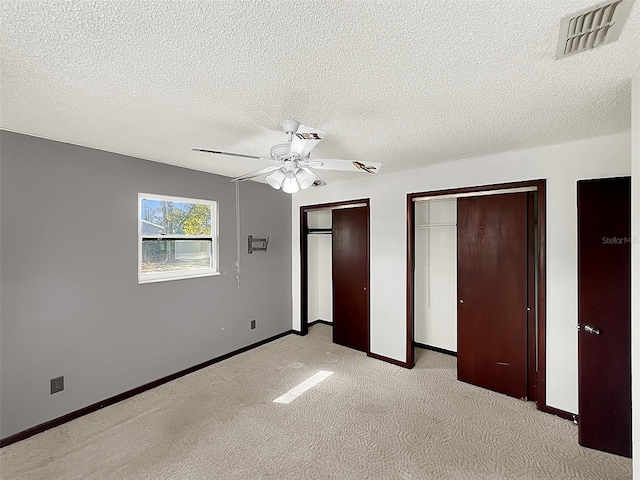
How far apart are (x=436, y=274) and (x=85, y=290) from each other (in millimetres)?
3942

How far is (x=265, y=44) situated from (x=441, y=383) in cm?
345

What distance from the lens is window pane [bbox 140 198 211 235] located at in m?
3.24

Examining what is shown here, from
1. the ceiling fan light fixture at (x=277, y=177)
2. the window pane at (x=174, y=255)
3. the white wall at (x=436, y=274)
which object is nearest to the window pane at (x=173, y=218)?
the window pane at (x=174, y=255)

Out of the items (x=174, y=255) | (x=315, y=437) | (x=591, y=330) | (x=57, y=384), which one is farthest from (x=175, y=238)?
(x=591, y=330)

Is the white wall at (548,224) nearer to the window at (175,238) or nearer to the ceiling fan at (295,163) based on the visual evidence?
the ceiling fan at (295,163)

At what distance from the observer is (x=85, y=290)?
2.70 m

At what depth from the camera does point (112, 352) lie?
9.43ft

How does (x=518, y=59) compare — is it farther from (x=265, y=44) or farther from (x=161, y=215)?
(x=161, y=215)

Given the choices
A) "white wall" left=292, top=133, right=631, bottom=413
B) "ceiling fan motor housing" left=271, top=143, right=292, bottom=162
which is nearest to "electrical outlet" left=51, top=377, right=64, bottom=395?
"ceiling fan motor housing" left=271, top=143, right=292, bottom=162

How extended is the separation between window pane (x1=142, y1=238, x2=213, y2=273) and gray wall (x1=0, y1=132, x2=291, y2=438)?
198 mm

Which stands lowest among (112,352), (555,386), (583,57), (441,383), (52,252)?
(441,383)

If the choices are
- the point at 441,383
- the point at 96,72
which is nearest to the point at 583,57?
the point at 96,72

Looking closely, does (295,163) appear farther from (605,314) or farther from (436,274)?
(436,274)

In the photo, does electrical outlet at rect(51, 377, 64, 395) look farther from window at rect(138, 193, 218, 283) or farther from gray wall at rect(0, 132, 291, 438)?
window at rect(138, 193, 218, 283)
